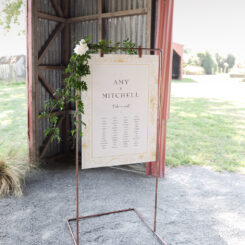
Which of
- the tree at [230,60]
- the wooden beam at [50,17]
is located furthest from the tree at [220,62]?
the wooden beam at [50,17]

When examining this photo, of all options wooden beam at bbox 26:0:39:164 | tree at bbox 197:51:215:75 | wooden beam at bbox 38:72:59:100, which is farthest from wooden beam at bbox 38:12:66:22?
tree at bbox 197:51:215:75

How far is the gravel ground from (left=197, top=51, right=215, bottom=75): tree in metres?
3.61

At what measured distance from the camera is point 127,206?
3.48 m

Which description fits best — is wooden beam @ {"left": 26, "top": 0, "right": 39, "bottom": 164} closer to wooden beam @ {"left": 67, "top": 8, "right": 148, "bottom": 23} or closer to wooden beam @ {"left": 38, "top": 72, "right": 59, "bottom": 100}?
wooden beam @ {"left": 38, "top": 72, "right": 59, "bottom": 100}

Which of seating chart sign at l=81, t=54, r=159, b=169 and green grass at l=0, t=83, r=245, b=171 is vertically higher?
seating chart sign at l=81, t=54, r=159, b=169

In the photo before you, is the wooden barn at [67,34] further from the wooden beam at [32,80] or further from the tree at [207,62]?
the tree at [207,62]

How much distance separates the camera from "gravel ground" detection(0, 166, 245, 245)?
2.87 metres

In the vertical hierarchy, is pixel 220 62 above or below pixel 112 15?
below

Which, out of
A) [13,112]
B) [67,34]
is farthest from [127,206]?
[13,112]

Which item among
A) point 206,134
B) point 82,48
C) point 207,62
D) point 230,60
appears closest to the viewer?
point 82,48

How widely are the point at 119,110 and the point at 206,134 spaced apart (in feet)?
14.7

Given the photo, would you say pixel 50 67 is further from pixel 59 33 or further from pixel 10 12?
pixel 10 12

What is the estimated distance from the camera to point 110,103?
2619mm

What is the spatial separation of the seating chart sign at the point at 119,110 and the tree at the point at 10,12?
10.4 ft
